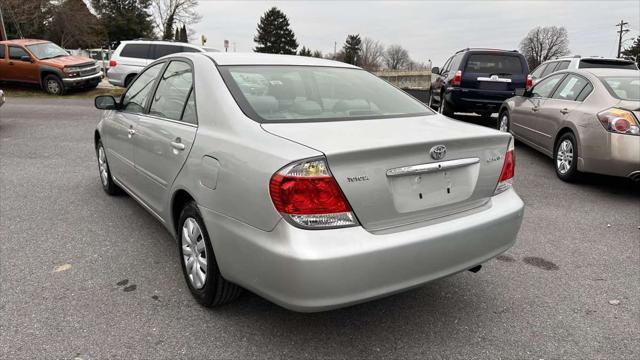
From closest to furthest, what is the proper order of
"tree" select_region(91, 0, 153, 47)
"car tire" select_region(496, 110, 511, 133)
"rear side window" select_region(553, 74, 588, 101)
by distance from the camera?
"rear side window" select_region(553, 74, 588, 101), "car tire" select_region(496, 110, 511, 133), "tree" select_region(91, 0, 153, 47)

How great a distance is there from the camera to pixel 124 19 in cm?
6178

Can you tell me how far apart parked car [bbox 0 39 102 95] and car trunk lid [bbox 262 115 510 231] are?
51.4 ft

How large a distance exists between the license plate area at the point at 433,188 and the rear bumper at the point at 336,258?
118 mm

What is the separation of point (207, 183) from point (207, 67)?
0.89 meters

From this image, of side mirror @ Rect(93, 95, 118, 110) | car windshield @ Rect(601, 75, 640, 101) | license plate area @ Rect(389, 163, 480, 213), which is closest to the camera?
license plate area @ Rect(389, 163, 480, 213)

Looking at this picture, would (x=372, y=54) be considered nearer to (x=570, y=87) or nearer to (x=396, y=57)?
(x=396, y=57)

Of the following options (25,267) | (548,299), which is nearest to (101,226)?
(25,267)

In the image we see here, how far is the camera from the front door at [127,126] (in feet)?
12.8

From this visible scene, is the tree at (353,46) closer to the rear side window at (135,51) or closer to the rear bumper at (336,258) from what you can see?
the rear side window at (135,51)

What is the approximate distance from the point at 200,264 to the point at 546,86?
21.7ft

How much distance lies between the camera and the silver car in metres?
2.13

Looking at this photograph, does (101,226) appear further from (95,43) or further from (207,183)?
(95,43)

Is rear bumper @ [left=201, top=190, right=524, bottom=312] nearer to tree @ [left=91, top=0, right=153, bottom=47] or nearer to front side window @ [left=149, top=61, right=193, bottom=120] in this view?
front side window @ [left=149, top=61, right=193, bottom=120]

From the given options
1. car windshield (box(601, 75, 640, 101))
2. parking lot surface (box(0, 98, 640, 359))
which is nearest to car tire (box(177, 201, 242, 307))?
parking lot surface (box(0, 98, 640, 359))
